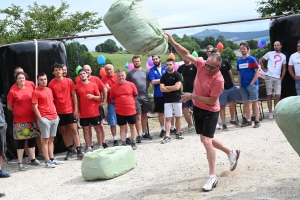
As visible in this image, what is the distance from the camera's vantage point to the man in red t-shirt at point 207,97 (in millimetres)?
5867

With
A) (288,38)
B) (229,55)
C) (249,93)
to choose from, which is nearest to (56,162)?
(249,93)

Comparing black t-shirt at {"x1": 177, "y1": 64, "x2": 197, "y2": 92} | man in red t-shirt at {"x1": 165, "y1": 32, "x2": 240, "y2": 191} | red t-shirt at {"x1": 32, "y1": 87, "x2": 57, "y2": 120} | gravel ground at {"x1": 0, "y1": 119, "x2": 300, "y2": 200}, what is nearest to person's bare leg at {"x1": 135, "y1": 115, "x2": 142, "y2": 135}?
gravel ground at {"x1": 0, "y1": 119, "x2": 300, "y2": 200}

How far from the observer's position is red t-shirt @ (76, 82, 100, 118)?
887 cm

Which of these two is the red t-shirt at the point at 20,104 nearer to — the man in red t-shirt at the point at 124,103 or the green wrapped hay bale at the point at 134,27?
the man in red t-shirt at the point at 124,103

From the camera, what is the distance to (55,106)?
343 inches

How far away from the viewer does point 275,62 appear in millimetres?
10625

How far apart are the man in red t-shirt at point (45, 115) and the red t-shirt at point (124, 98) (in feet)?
4.26

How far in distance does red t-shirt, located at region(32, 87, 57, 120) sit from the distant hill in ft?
17.3

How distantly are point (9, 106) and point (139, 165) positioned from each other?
2506mm

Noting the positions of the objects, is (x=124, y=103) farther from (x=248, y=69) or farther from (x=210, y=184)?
(x=210, y=184)

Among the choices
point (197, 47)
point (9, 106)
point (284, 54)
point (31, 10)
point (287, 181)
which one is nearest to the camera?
point (287, 181)

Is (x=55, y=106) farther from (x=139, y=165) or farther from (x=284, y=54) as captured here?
(x=284, y=54)

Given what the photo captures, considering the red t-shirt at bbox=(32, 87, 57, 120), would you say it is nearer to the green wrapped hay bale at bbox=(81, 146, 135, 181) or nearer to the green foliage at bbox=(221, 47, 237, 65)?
the green wrapped hay bale at bbox=(81, 146, 135, 181)

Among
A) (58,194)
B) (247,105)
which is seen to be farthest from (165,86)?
(58,194)
